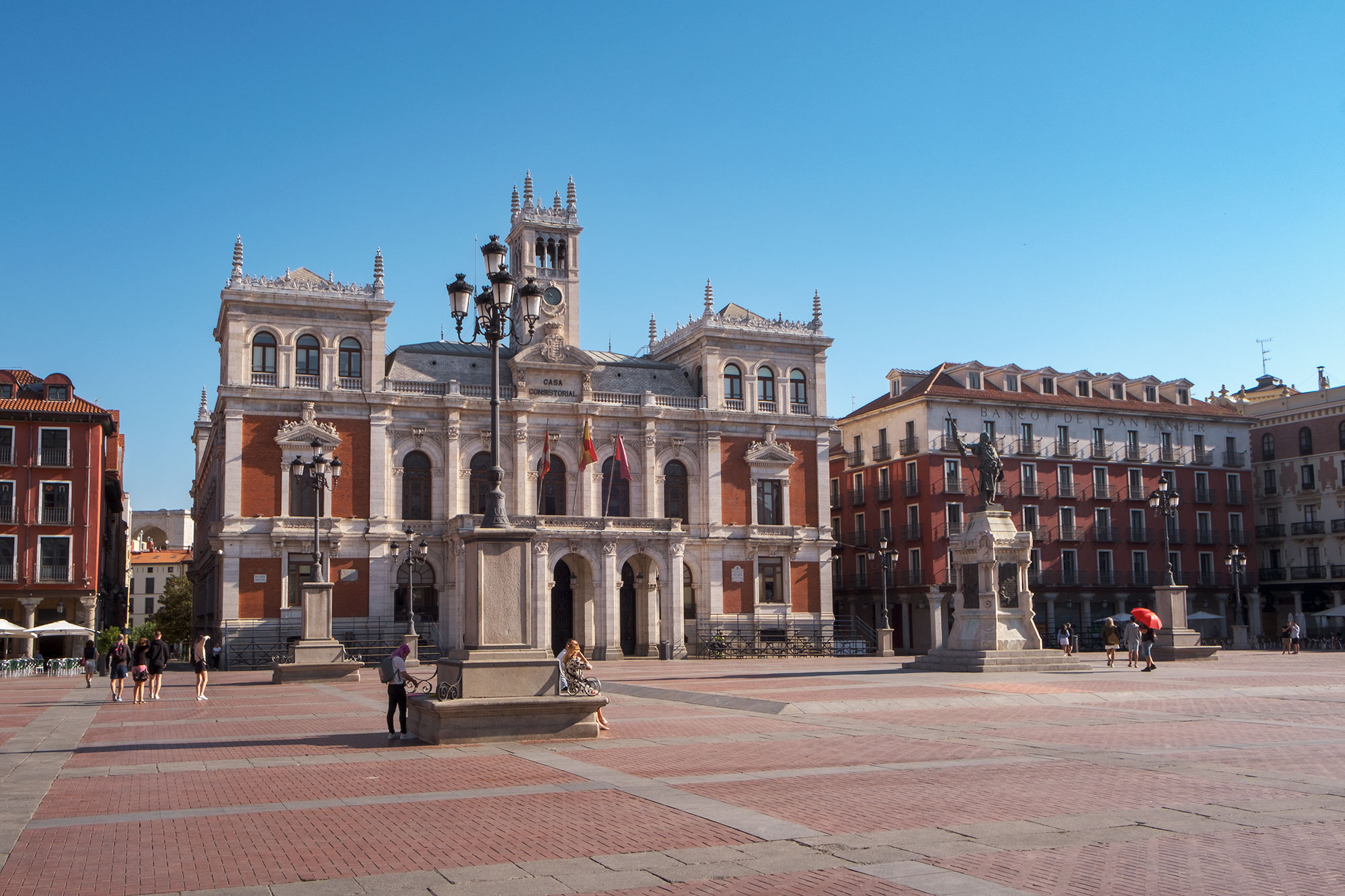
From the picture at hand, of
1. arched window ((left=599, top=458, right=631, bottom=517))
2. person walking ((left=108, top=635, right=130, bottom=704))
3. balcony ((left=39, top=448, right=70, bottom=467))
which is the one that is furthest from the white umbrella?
arched window ((left=599, top=458, right=631, bottom=517))

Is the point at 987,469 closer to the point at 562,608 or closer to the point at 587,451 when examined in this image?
the point at 587,451

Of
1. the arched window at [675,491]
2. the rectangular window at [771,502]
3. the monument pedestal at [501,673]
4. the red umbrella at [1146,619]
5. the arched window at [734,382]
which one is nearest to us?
the monument pedestal at [501,673]

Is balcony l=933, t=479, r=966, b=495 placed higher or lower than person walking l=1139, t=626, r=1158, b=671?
higher

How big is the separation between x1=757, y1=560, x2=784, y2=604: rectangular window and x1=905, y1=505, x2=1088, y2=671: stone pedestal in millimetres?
24338

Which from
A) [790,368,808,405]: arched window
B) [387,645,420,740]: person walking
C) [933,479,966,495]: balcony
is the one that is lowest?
[387,645,420,740]: person walking

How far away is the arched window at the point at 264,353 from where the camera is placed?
176 feet

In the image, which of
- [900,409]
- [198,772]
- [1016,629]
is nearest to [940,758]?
[198,772]

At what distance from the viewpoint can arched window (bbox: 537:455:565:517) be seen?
58.3m

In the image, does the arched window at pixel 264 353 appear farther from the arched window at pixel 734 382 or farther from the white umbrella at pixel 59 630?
the arched window at pixel 734 382

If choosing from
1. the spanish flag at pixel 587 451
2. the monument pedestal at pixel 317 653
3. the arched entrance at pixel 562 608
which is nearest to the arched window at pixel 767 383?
the spanish flag at pixel 587 451

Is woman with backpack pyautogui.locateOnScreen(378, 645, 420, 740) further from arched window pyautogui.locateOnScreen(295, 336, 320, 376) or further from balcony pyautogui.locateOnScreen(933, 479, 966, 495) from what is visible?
balcony pyautogui.locateOnScreen(933, 479, 966, 495)

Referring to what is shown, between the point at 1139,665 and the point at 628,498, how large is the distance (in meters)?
26.5

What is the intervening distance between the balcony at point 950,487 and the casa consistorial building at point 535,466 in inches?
309

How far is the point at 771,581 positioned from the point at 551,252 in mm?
21118
